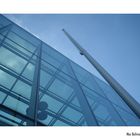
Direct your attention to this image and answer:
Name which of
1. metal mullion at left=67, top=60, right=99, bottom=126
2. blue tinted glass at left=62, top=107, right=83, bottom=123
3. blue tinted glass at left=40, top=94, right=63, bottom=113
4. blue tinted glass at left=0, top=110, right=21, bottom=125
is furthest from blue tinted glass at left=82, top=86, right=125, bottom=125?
blue tinted glass at left=0, top=110, right=21, bottom=125


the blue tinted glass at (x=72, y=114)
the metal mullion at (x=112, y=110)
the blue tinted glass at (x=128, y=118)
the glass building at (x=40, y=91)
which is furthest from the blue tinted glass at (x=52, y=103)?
the blue tinted glass at (x=128, y=118)

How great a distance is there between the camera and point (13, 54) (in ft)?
26.5

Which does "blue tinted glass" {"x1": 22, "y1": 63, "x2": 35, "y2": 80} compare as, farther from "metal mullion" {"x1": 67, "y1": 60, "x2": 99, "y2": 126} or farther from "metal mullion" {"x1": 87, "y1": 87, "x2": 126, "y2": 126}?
"metal mullion" {"x1": 87, "y1": 87, "x2": 126, "y2": 126}

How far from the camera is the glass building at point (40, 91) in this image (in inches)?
205

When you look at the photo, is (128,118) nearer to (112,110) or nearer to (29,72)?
(112,110)

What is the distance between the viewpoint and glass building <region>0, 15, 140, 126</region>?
5.21 metres

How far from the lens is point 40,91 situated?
6285 mm

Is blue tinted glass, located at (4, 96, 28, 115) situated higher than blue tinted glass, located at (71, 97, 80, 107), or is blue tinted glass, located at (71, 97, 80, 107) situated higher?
blue tinted glass, located at (71, 97, 80, 107)

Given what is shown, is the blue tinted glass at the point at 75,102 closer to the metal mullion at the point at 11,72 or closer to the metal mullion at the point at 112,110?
the metal mullion at the point at 112,110

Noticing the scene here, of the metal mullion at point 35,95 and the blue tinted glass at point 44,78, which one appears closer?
the metal mullion at point 35,95
